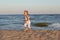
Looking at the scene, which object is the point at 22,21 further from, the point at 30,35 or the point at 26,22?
the point at 30,35

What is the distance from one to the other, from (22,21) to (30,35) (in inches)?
13.8

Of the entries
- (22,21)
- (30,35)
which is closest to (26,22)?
(22,21)

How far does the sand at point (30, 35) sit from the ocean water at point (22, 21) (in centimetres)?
11

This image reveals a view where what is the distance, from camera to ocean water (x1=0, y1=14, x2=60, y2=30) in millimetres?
2838

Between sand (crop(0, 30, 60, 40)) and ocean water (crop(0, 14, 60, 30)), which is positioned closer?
sand (crop(0, 30, 60, 40))

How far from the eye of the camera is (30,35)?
272 cm

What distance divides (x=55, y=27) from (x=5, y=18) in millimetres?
1028

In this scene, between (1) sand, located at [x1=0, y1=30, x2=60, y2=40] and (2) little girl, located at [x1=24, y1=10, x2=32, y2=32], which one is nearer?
(1) sand, located at [x1=0, y1=30, x2=60, y2=40]

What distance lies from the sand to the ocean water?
0.11 m

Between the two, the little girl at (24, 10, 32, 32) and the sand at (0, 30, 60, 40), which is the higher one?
the little girl at (24, 10, 32, 32)

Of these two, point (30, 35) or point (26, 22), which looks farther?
point (26, 22)

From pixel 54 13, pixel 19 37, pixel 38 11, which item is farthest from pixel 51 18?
pixel 19 37

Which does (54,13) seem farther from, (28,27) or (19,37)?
(19,37)

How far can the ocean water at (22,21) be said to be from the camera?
2.84m
